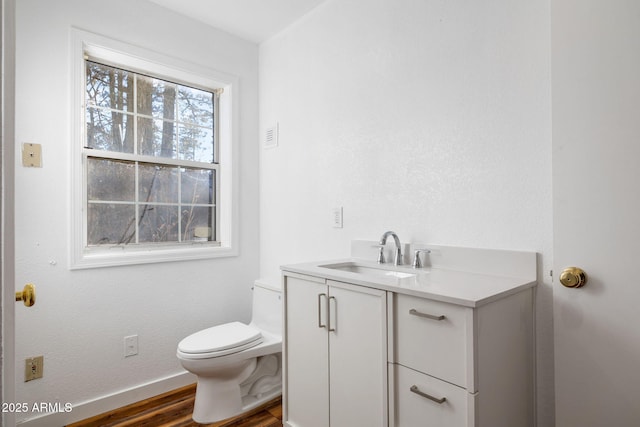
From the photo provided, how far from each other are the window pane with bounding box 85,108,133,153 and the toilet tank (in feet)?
4.08

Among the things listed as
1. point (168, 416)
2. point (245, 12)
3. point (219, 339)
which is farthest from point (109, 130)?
point (168, 416)

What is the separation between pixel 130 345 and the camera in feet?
6.78

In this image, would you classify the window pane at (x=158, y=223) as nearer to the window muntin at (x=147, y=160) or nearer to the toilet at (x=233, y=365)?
the window muntin at (x=147, y=160)

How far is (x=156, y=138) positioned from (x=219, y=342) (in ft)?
4.63

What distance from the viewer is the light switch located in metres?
1.72

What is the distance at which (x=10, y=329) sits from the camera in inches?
24.5

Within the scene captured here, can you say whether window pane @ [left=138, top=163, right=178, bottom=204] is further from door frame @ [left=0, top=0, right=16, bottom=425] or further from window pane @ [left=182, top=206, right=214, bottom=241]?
door frame @ [left=0, top=0, right=16, bottom=425]

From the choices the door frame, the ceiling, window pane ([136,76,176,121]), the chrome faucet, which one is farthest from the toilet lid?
the ceiling

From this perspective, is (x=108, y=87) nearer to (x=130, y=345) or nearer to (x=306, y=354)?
(x=130, y=345)

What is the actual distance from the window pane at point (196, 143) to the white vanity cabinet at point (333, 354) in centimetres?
131

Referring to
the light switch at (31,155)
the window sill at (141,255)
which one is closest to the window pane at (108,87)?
the light switch at (31,155)

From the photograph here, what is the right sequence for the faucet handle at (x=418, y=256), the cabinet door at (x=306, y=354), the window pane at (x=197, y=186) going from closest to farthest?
the cabinet door at (x=306, y=354), the faucet handle at (x=418, y=256), the window pane at (x=197, y=186)

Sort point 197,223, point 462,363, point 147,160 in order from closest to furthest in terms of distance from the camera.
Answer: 1. point 462,363
2. point 147,160
3. point 197,223

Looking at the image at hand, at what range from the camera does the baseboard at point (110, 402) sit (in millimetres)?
1778
